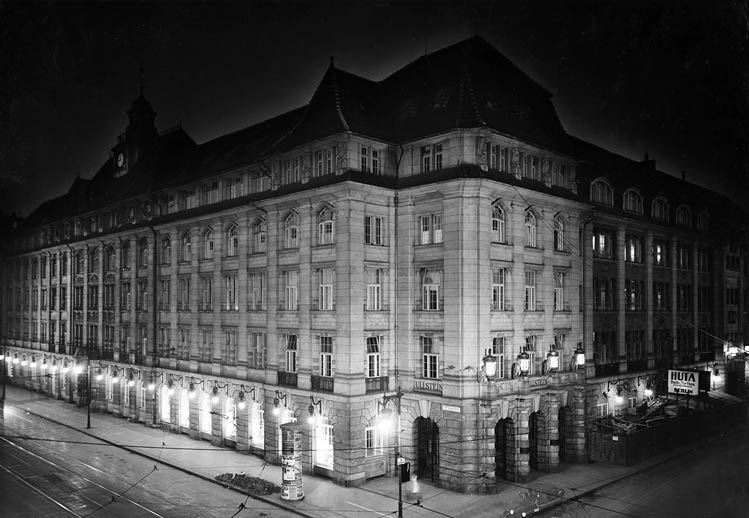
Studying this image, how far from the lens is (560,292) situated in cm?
3928

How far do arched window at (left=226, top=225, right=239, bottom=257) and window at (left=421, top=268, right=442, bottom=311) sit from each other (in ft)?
49.6

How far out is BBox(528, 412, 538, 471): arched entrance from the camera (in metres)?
36.7

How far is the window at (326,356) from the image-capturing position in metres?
35.5

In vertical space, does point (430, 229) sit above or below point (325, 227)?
below

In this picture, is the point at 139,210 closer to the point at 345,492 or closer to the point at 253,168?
the point at 253,168

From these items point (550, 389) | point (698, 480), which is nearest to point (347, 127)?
point (550, 389)

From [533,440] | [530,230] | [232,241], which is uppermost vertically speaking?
[530,230]

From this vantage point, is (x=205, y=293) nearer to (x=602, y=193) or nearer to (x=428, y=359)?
(x=428, y=359)

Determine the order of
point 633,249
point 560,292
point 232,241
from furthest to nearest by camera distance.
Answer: point 633,249
point 232,241
point 560,292

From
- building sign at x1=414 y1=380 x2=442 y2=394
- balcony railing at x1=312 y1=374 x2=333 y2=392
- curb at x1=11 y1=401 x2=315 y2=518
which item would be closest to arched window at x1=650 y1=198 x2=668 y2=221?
building sign at x1=414 y1=380 x2=442 y2=394

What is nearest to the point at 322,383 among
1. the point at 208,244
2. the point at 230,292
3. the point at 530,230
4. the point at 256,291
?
the point at 256,291

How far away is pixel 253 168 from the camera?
41688mm

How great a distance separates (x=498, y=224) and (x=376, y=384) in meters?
11.2

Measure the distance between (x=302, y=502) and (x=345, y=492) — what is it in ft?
8.22
